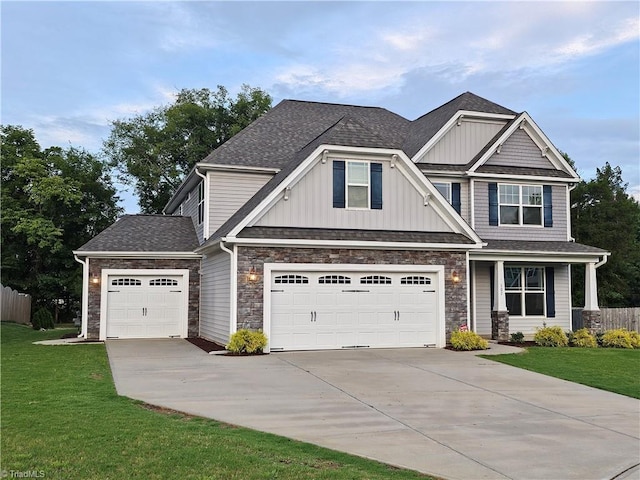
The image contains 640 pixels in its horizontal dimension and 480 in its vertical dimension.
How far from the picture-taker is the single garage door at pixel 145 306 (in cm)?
2053

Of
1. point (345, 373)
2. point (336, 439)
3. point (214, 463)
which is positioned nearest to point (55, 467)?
point (214, 463)

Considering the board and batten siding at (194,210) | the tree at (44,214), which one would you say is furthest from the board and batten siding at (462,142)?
the tree at (44,214)

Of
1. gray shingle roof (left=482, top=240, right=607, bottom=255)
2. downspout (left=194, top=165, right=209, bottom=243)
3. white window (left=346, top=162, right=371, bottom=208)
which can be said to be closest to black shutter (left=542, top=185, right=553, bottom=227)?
gray shingle roof (left=482, top=240, right=607, bottom=255)

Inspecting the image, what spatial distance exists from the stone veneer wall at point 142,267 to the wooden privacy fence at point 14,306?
1068 centimetres

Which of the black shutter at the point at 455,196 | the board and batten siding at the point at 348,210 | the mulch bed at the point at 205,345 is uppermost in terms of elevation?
the black shutter at the point at 455,196

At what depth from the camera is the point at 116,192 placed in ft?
134

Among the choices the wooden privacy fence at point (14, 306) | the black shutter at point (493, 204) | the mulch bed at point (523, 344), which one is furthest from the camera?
the wooden privacy fence at point (14, 306)

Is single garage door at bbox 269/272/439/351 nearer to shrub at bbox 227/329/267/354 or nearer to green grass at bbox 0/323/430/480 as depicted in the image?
shrub at bbox 227/329/267/354

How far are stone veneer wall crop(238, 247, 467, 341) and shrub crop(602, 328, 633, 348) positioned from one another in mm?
5519

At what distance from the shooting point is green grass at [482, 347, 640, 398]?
1237 centimetres

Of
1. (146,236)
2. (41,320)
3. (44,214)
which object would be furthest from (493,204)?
(44,214)

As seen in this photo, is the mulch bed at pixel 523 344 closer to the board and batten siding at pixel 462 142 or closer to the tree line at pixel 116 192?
the board and batten siding at pixel 462 142

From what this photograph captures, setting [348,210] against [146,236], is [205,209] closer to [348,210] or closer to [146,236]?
[146,236]

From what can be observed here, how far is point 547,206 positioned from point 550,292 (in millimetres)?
3131
